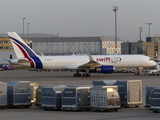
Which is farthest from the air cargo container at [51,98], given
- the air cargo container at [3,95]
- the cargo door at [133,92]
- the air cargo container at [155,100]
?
the air cargo container at [155,100]

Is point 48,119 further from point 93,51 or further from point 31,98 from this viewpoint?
point 93,51

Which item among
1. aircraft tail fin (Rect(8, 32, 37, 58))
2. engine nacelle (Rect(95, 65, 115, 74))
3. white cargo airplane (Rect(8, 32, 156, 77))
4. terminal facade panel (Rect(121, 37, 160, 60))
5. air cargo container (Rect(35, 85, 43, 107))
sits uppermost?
terminal facade panel (Rect(121, 37, 160, 60))

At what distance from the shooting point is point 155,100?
1930 cm

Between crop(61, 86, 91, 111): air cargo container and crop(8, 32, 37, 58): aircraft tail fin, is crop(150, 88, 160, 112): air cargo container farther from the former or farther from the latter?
crop(8, 32, 37, 58): aircraft tail fin

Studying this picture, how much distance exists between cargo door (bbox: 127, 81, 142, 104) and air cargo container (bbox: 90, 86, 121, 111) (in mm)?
1701

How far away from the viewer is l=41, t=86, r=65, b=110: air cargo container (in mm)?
20656

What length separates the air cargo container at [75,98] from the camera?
20.1m

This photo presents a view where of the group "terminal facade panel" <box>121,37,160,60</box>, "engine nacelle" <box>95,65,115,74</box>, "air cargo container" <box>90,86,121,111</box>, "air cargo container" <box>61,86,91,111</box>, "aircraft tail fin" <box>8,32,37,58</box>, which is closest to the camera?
"air cargo container" <box>90,86,121,111</box>

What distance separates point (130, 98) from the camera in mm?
21547

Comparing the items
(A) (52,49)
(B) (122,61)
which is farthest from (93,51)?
(B) (122,61)

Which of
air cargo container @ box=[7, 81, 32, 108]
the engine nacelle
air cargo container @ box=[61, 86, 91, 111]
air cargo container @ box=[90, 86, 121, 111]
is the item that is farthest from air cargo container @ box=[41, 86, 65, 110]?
the engine nacelle

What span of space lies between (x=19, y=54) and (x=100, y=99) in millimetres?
35418

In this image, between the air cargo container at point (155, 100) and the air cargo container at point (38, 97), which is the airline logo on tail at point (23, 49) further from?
the air cargo container at point (155, 100)

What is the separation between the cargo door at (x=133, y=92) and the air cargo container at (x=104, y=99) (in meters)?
1.70
